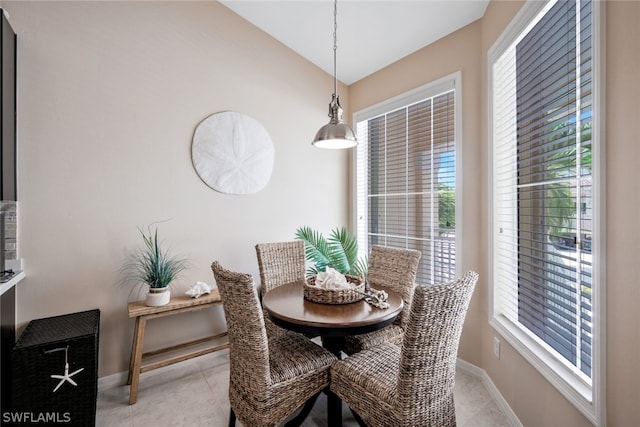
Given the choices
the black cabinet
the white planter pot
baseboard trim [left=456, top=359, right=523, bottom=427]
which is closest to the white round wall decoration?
the white planter pot

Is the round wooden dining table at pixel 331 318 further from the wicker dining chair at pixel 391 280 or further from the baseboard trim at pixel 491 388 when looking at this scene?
the baseboard trim at pixel 491 388

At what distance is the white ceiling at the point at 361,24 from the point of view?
239 cm

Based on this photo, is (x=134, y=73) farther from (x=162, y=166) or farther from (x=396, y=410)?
(x=396, y=410)

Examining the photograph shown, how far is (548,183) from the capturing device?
163 centimetres

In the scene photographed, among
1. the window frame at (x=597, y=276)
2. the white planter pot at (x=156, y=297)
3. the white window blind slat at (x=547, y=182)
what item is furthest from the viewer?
the white planter pot at (x=156, y=297)

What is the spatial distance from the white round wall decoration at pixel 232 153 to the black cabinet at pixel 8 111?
113 cm

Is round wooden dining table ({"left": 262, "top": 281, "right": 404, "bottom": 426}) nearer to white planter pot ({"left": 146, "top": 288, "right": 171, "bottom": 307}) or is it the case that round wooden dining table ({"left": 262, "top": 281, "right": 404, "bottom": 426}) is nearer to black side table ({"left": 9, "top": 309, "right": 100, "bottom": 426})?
white planter pot ({"left": 146, "top": 288, "right": 171, "bottom": 307})

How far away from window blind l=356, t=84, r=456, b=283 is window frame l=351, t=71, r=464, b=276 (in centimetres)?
2

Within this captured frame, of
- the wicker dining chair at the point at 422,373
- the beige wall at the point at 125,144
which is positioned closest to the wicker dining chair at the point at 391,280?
the wicker dining chair at the point at 422,373

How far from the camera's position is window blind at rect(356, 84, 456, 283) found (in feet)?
8.75

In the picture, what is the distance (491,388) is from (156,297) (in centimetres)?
258

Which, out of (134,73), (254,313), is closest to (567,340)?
(254,313)

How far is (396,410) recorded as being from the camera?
135 centimetres

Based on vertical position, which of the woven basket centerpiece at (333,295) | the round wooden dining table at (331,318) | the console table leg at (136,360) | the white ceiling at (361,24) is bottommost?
the console table leg at (136,360)
